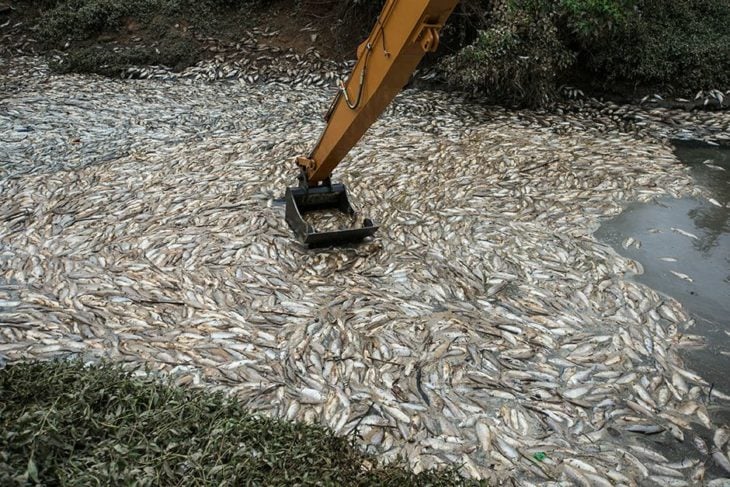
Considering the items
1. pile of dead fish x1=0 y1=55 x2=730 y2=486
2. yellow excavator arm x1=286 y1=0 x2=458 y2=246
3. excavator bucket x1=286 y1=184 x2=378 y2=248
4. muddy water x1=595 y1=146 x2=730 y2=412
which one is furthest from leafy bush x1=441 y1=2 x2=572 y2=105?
yellow excavator arm x1=286 y1=0 x2=458 y2=246

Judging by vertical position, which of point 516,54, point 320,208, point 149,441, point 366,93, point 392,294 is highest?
point 366,93

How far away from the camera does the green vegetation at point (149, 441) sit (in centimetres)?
285

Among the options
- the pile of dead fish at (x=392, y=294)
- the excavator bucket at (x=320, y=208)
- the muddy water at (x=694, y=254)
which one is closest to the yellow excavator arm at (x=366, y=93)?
the excavator bucket at (x=320, y=208)

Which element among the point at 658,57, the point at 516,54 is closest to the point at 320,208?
the point at 516,54

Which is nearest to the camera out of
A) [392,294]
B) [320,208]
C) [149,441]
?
[149,441]

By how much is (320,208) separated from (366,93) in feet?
6.16

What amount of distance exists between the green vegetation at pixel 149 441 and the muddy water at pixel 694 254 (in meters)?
2.81

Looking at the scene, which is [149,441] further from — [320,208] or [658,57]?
[658,57]

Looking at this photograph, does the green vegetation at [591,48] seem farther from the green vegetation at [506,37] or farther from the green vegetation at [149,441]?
the green vegetation at [149,441]

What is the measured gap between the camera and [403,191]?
710 centimetres

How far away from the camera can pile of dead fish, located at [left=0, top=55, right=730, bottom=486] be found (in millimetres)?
3789

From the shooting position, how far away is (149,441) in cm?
307

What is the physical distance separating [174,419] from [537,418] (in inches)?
92.0

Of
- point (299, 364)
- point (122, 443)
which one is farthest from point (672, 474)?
point (122, 443)
